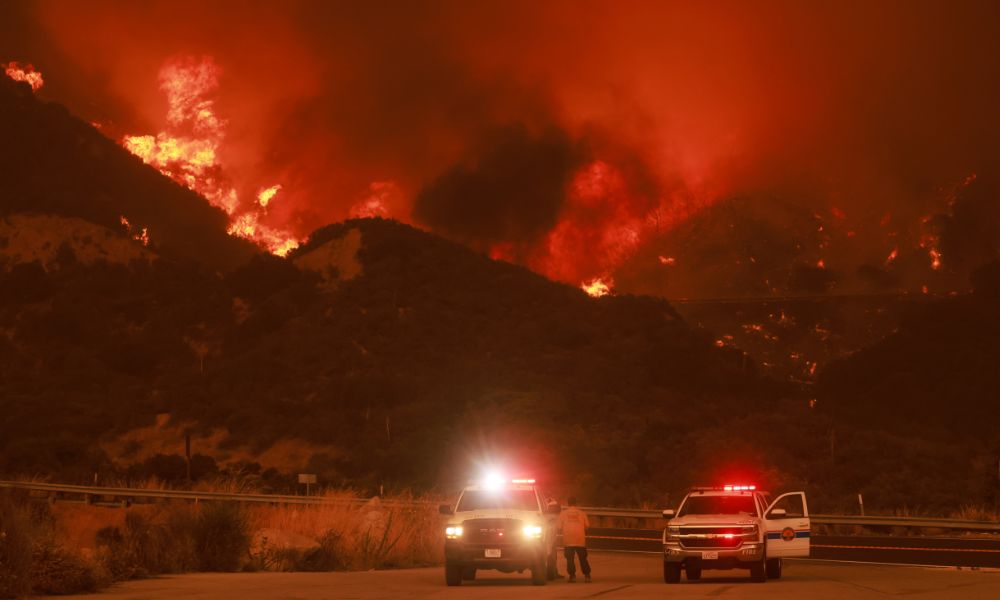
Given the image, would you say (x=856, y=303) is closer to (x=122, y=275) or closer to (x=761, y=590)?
(x=122, y=275)

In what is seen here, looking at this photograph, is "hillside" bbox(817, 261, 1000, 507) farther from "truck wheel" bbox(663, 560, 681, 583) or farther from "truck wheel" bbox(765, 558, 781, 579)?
"truck wheel" bbox(663, 560, 681, 583)

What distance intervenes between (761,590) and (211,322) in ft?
308

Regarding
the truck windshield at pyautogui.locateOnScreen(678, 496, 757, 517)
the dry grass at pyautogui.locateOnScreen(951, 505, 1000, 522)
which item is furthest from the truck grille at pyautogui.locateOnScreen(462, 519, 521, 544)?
the dry grass at pyautogui.locateOnScreen(951, 505, 1000, 522)

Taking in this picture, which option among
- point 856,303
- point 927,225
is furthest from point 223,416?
point 927,225

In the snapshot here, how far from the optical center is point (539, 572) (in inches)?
995

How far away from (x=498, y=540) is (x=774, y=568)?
5587 mm

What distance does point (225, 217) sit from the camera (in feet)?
457

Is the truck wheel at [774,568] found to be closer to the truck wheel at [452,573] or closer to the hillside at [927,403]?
the truck wheel at [452,573]

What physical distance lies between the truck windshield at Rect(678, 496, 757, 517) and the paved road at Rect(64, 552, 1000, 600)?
1.33 meters

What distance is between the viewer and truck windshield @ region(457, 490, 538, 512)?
26.4 meters

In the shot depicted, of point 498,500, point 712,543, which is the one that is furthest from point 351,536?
point 712,543

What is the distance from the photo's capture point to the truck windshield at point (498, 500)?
2639 cm

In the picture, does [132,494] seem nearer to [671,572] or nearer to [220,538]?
[220,538]

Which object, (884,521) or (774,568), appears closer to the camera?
(774,568)
